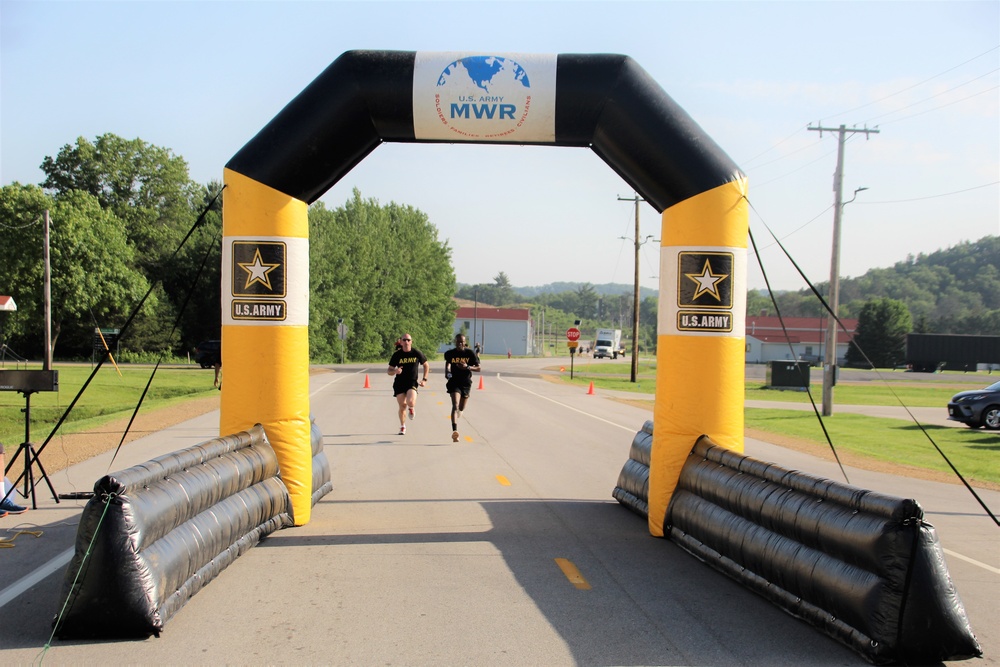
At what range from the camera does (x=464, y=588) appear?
689cm

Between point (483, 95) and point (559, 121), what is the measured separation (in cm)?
83

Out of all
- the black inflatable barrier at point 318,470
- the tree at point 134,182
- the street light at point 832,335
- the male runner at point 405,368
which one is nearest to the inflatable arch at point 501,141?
the black inflatable barrier at point 318,470

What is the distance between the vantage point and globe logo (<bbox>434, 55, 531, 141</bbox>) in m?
9.01

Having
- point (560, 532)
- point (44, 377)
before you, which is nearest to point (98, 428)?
point (44, 377)

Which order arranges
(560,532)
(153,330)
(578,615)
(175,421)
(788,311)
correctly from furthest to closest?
(788,311) < (153,330) < (175,421) < (560,532) < (578,615)

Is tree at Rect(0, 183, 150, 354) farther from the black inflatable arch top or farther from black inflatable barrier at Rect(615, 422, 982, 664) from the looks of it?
black inflatable barrier at Rect(615, 422, 982, 664)

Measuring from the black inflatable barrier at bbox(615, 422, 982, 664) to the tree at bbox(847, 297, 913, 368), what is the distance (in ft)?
304

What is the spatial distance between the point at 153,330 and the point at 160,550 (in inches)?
2461

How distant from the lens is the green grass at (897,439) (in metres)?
17.0

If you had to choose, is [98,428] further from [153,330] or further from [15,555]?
[153,330]

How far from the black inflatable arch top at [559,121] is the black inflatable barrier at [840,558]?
3.01 metres

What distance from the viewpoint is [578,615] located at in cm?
→ 622

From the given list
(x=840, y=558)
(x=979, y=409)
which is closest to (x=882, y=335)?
(x=979, y=409)

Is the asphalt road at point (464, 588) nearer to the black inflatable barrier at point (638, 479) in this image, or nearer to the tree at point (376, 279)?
the black inflatable barrier at point (638, 479)
